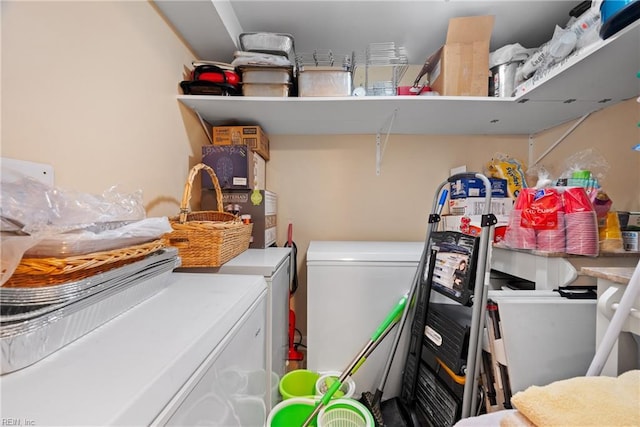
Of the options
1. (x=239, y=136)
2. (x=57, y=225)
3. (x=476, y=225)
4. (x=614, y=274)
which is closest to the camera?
(x=57, y=225)

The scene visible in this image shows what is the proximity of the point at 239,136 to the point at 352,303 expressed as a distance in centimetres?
120

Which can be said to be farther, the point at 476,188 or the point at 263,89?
the point at 476,188

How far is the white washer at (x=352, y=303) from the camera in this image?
1.32m

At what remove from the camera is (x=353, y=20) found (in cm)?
137

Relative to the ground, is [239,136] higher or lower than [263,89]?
lower

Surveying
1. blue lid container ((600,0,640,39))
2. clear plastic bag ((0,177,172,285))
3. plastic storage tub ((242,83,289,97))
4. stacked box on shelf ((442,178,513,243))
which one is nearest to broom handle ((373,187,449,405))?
stacked box on shelf ((442,178,513,243))

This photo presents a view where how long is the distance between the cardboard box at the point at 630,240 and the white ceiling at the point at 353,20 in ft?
3.86

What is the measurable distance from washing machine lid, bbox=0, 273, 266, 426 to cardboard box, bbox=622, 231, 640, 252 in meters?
1.47

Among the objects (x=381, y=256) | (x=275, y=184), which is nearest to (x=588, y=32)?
(x=381, y=256)

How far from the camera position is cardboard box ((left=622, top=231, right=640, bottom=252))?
0.95 metres

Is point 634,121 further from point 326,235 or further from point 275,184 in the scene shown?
point 275,184

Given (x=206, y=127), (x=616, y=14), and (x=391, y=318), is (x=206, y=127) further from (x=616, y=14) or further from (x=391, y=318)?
(x=616, y=14)

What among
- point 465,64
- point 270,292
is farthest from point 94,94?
point 465,64

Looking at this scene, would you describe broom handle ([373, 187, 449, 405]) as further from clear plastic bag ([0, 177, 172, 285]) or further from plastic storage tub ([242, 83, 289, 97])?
clear plastic bag ([0, 177, 172, 285])
